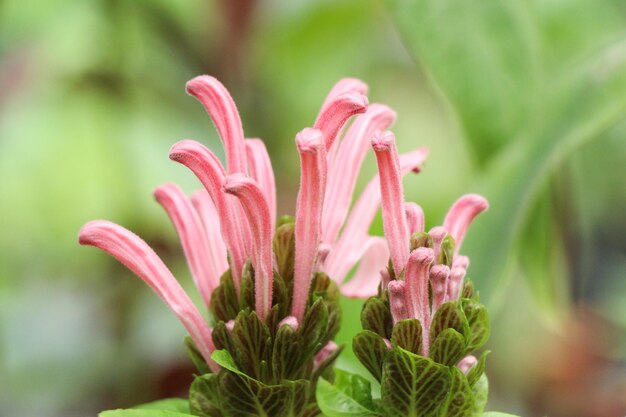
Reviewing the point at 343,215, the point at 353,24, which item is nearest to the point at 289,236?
the point at 343,215

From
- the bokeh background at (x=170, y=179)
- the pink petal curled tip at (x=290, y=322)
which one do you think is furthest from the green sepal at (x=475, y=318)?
the bokeh background at (x=170, y=179)

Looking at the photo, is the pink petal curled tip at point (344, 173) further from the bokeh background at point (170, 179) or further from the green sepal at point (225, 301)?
the bokeh background at point (170, 179)

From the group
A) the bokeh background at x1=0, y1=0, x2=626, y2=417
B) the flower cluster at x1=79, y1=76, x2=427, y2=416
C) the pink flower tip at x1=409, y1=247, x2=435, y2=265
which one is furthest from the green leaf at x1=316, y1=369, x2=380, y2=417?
the bokeh background at x1=0, y1=0, x2=626, y2=417

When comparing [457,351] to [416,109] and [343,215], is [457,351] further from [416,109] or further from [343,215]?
[416,109]

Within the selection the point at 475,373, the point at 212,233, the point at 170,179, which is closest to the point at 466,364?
the point at 475,373

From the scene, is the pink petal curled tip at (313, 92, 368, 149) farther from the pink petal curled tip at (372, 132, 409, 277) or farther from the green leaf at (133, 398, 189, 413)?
the green leaf at (133, 398, 189, 413)
